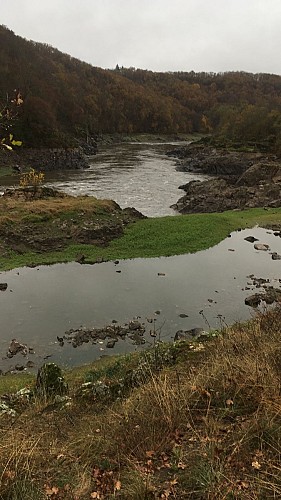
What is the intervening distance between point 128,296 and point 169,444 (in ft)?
43.6

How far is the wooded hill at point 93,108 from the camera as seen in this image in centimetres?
7499

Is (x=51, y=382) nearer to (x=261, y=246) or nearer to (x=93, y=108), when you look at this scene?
(x=261, y=246)

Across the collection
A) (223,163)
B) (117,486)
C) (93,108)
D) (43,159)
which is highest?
(93,108)

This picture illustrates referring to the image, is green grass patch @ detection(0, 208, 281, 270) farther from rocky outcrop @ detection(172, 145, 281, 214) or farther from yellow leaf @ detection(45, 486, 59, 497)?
yellow leaf @ detection(45, 486, 59, 497)

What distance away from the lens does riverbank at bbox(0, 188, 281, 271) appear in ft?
76.7

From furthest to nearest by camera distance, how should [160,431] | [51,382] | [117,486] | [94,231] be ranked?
1. [94,231]
2. [51,382]
3. [160,431]
4. [117,486]

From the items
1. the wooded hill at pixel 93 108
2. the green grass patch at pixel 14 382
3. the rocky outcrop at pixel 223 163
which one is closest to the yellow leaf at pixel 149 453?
the green grass patch at pixel 14 382

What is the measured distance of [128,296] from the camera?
18562 millimetres

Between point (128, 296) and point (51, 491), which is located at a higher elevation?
point (51, 491)

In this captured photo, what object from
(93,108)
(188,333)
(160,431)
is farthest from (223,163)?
(93,108)

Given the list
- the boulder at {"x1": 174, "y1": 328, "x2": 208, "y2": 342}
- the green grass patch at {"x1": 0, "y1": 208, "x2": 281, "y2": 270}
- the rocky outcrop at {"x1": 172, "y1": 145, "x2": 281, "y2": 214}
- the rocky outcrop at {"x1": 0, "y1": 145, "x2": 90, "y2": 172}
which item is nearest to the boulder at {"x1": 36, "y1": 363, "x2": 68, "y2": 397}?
the boulder at {"x1": 174, "y1": 328, "x2": 208, "y2": 342}

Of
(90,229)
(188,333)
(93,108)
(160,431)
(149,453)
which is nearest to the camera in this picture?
A: (149,453)

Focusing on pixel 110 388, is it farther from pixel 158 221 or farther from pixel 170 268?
pixel 158 221

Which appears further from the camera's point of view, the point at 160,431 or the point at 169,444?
the point at 160,431
